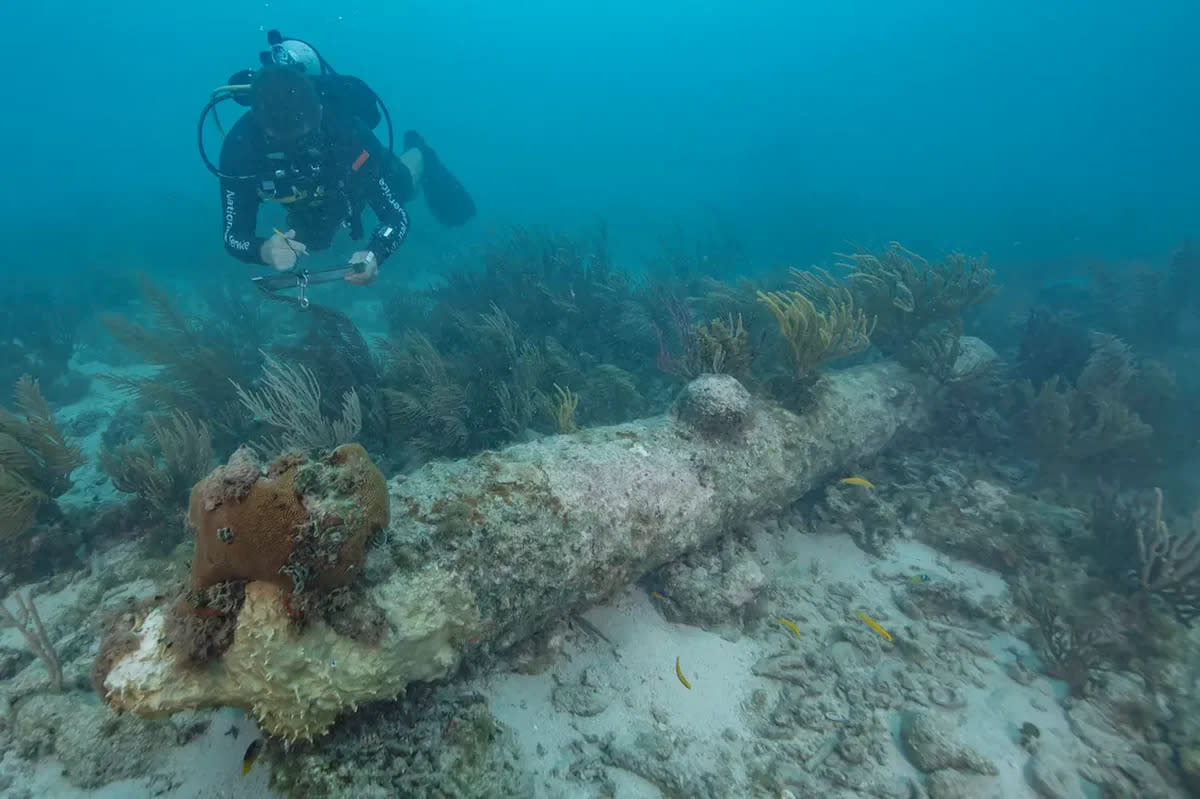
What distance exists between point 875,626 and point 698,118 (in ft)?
264

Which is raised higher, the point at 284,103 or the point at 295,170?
the point at 284,103

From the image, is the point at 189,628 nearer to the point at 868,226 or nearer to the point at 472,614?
the point at 472,614

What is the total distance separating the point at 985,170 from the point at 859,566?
205 ft

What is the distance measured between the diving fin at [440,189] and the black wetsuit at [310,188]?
7.47 meters

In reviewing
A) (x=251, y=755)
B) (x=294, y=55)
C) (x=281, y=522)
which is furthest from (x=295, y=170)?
(x=251, y=755)

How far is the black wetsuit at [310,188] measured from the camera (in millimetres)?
6602

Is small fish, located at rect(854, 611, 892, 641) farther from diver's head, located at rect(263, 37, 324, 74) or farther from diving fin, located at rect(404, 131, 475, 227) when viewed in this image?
diving fin, located at rect(404, 131, 475, 227)

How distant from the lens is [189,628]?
2.05 m

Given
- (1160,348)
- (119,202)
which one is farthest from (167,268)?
(1160,348)

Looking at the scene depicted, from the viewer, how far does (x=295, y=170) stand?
666 centimetres

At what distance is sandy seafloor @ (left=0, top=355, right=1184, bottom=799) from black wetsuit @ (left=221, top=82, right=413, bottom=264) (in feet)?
14.6

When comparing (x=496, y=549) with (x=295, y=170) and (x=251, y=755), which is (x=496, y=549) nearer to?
A: (x=251, y=755)

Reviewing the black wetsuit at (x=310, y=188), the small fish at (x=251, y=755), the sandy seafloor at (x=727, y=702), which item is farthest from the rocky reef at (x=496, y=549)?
the black wetsuit at (x=310, y=188)

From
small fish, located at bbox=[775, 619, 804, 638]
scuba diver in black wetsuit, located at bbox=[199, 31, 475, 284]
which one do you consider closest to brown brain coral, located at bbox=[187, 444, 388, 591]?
small fish, located at bbox=[775, 619, 804, 638]
